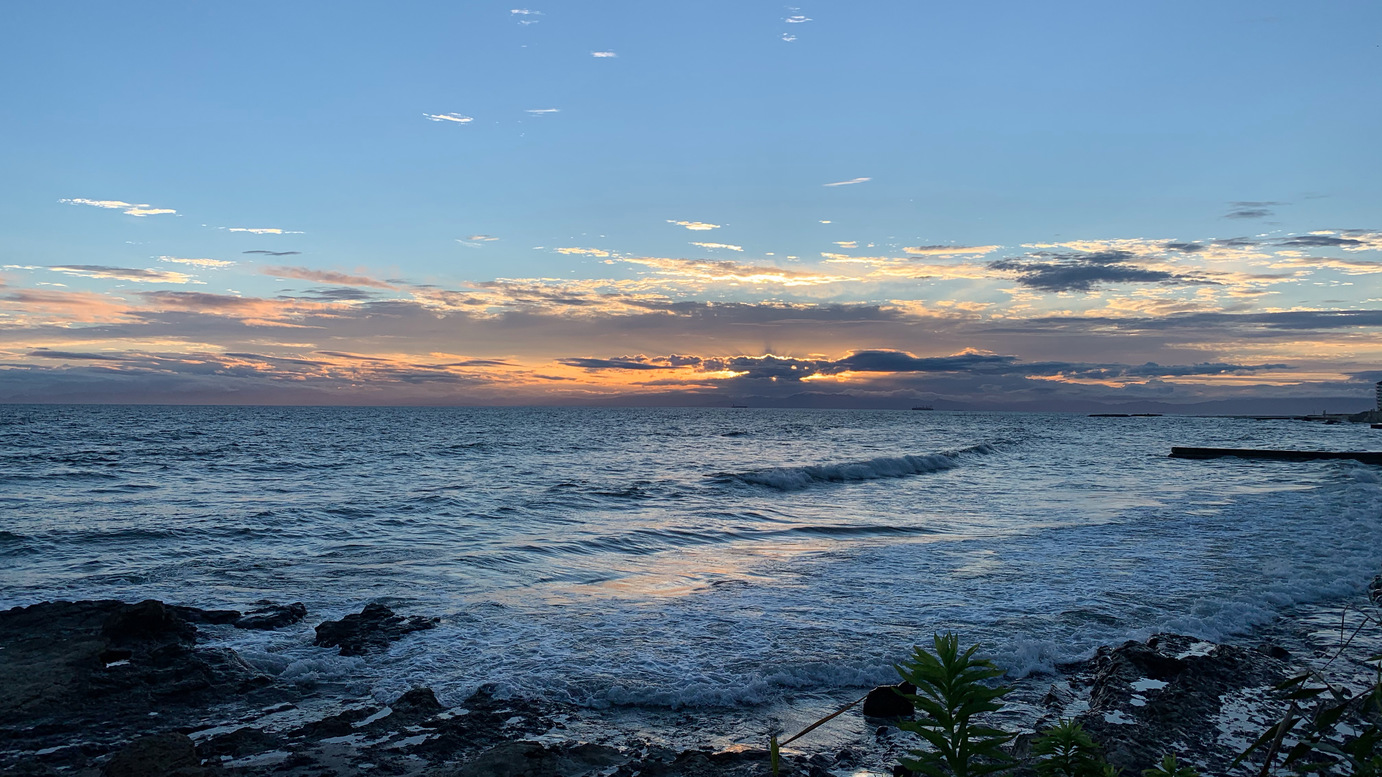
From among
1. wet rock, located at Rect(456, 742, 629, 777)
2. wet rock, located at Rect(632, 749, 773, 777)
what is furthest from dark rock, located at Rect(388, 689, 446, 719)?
wet rock, located at Rect(632, 749, 773, 777)

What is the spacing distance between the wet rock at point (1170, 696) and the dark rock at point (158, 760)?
22.7 feet

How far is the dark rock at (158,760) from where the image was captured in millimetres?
5586

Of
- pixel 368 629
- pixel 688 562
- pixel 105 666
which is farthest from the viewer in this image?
pixel 688 562

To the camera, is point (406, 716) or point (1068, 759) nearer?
point (1068, 759)

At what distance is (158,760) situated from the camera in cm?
575

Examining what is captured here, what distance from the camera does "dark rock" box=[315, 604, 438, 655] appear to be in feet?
30.6

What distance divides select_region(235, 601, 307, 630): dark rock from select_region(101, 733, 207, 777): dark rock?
4.46 metres

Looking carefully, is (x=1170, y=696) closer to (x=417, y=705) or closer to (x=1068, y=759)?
(x=1068, y=759)

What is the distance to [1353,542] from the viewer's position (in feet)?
51.1

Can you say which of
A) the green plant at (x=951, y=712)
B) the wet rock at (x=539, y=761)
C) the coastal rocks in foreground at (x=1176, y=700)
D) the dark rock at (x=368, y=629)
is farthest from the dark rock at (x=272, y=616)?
the green plant at (x=951, y=712)

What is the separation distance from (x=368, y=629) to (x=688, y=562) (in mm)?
6660

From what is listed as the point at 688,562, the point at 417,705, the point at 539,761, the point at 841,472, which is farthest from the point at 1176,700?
the point at 841,472

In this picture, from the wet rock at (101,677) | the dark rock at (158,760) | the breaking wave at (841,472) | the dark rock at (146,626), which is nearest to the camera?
the dark rock at (158,760)

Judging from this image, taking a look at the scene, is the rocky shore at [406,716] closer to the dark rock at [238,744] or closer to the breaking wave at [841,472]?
the dark rock at [238,744]
